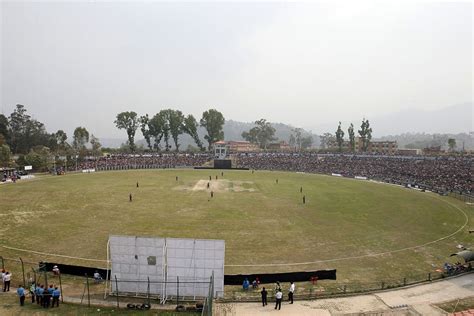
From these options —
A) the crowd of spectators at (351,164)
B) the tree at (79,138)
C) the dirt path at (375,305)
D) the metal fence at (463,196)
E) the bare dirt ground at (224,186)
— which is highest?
the tree at (79,138)

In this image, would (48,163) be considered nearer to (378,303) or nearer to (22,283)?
(22,283)

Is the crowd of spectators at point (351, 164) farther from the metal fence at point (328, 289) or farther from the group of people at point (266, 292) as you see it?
the group of people at point (266, 292)

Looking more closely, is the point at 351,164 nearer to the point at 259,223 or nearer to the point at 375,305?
the point at 259,223

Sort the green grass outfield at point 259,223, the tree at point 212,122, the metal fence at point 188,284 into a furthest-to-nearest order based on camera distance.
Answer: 1. the tree at point 212,122
2. the green grass outfield at point 259,223
3. the metal fence at point 188,284

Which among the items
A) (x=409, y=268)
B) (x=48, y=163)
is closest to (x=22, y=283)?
(x=409, y=268)

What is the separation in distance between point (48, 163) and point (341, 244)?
76.1 meters

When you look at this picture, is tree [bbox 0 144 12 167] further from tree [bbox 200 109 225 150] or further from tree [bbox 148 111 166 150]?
tree [bbox 200 109 225 150]

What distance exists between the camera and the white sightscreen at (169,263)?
63.4 ft

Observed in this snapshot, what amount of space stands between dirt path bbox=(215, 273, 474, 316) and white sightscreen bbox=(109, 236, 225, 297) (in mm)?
1931

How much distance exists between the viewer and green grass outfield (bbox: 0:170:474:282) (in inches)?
1041

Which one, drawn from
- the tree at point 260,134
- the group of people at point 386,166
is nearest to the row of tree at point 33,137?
the group of people at point 386,166

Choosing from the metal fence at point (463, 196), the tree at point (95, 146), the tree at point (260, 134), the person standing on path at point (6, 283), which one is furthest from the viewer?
the tree at point (260, 134)

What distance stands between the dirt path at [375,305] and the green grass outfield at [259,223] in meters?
2.77

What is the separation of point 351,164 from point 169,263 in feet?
277
